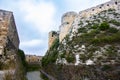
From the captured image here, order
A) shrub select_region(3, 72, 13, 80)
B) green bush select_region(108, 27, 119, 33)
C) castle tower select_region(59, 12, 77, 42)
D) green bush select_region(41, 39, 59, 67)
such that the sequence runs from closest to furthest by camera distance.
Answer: shrub select_region(3, 72, 13, 80) → green bush select_region(108, 27, 119, 33) → green bush select_region(41, 39, 59, 67) → castle tower select_region(59, 12, 77, 42)

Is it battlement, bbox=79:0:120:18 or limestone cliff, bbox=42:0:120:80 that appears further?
battlement, bbox=79:0:120:18

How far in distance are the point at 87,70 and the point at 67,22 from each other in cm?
1750

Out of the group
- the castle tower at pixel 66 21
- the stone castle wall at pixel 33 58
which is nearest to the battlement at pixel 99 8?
the castle tower at pixel 66 21

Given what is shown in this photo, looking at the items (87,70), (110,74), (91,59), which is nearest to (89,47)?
(91,59)

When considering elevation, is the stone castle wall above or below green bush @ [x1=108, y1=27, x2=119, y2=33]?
below

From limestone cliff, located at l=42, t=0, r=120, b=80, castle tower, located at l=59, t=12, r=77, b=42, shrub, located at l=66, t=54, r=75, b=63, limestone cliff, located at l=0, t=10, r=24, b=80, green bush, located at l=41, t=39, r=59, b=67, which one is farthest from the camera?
castle tower, located at l=59, t=12, r=77, b=42

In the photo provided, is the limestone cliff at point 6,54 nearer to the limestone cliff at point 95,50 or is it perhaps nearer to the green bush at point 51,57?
the limestone cliff at point 95,50

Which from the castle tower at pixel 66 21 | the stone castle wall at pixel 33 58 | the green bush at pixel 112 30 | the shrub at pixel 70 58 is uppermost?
the castle tower at pixel 66 21

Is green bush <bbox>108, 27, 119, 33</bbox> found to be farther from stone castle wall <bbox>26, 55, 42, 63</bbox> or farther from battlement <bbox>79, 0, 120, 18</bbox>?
stone castle wall <bbox>26, 55, 42, 63</bbox>

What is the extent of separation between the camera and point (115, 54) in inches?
557

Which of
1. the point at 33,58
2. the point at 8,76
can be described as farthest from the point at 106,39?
the point at 33,58

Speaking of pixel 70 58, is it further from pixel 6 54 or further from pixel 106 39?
pixel 6 54

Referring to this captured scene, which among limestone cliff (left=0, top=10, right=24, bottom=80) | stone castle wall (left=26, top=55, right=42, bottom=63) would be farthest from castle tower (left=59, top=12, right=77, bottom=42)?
limestone cliff (left=0, top=10, right=24, bottom=80)

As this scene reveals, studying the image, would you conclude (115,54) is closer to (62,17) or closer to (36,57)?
(62,17)
